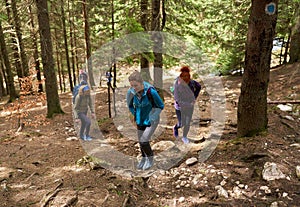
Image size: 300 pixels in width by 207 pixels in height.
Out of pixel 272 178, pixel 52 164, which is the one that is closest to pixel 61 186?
pixel 52 164

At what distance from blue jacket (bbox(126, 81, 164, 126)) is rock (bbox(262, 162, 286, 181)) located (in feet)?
7.74

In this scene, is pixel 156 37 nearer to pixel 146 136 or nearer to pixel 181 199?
pixel 146 136

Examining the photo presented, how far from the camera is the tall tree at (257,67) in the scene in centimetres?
480

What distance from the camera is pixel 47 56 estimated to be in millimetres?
10688

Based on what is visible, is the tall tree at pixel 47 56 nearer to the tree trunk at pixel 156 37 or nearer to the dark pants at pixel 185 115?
the tree trunk at pixel 156 37

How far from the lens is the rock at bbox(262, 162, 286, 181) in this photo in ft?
13.6

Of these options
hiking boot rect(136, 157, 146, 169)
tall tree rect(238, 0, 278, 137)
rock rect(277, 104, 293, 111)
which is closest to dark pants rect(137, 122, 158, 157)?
hiking boot rect(136, 157, 146, 169)

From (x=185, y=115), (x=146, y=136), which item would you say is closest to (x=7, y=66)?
(x=185, y=115)

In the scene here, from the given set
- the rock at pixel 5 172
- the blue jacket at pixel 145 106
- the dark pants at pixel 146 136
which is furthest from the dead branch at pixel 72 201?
the rock at pixel 5 172

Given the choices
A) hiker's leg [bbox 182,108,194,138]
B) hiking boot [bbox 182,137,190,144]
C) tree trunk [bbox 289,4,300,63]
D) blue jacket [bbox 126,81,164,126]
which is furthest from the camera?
tree trunk [bbox 289,4,300,63]

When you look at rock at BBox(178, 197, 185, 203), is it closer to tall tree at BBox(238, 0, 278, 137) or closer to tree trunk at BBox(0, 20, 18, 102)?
tall tree at BBox(238, 0, 278, 137)

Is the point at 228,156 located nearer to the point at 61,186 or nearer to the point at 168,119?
the point at 61,186

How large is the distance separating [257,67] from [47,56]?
9.11m

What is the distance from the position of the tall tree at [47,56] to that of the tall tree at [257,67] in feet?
28.7
